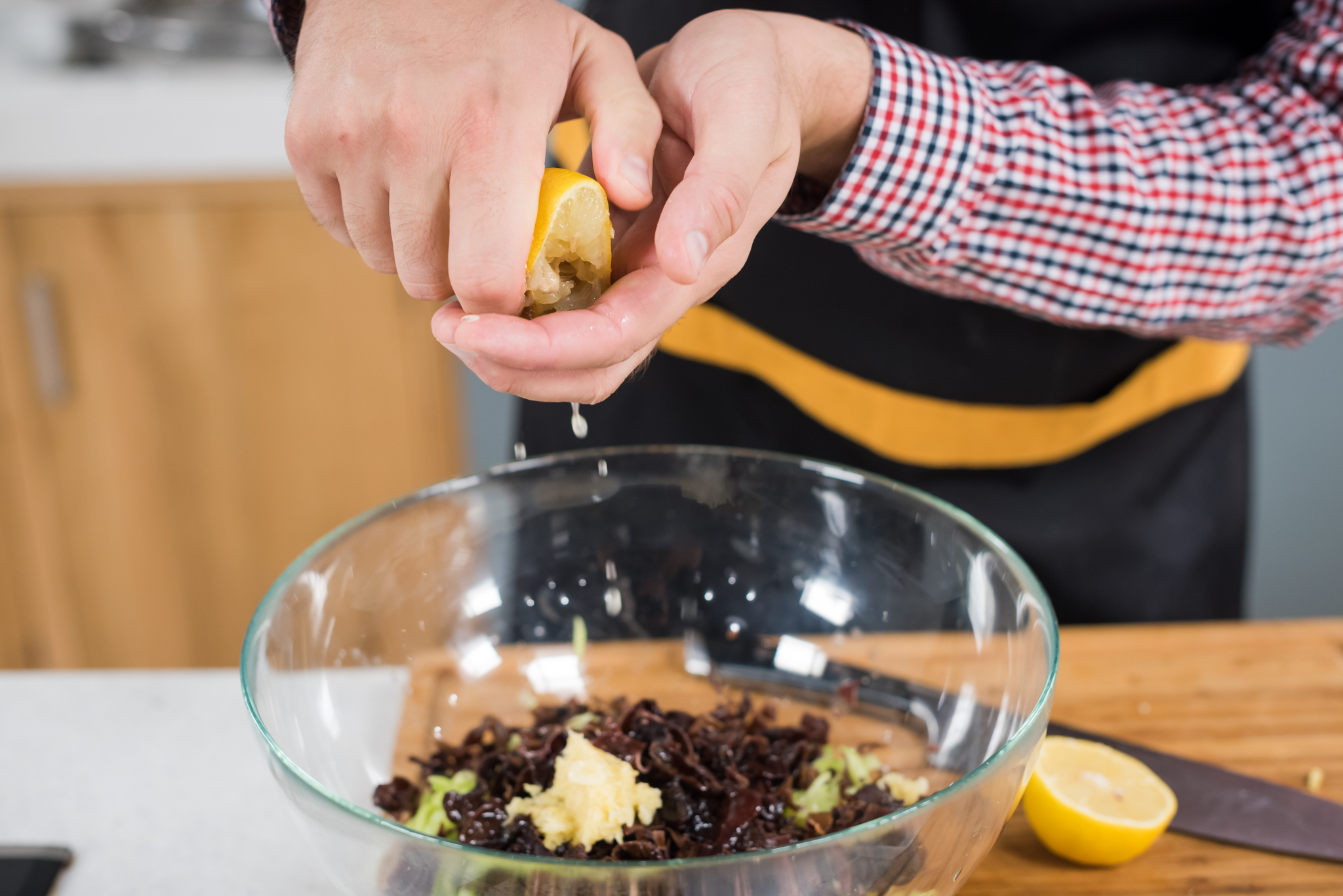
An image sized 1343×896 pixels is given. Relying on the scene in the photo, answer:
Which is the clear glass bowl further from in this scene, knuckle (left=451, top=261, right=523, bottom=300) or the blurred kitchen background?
the blurred kitchen background

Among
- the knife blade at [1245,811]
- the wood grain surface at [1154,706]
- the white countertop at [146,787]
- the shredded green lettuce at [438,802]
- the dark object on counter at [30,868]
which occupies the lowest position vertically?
the white countertop at [146,787]

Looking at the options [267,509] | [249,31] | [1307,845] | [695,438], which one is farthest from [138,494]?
[1307,845]

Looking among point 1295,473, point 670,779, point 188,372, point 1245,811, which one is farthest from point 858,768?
point 1295,473

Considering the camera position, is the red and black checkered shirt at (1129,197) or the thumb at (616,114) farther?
the red and black checkered shirt at (1129,197)

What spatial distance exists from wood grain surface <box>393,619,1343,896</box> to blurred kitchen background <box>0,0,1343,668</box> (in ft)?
4.00

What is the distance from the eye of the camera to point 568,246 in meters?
0.58

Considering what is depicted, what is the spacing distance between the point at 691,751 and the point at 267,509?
62.3 inches

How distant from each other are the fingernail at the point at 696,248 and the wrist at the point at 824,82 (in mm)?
240

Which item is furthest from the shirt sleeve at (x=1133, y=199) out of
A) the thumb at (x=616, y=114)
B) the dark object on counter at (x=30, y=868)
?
the dark object on counter at (x=30, y=868)

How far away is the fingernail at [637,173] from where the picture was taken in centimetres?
56

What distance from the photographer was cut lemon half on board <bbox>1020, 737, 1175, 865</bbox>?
0.70 meters

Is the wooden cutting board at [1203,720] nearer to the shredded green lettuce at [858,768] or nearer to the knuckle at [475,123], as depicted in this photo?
the shredded green lettuce at [858,768]

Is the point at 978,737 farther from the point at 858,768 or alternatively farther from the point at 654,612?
the point at 654,612

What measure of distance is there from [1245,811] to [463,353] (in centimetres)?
67
